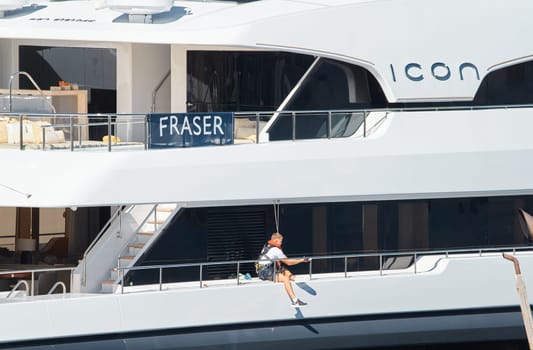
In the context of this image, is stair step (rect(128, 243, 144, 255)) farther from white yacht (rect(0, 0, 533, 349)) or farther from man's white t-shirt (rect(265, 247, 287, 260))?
man's white t-shirt (rect(265, 247, 287, 260))

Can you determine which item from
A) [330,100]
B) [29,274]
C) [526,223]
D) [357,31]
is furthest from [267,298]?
[526,223]

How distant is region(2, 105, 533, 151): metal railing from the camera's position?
566 inches

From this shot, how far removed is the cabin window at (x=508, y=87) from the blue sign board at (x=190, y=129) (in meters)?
3.22

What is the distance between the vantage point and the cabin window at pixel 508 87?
53.0 feet

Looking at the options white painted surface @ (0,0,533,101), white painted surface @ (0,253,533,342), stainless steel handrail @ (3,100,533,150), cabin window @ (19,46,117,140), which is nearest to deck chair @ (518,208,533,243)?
white painted surface @ (0,253,533,342)

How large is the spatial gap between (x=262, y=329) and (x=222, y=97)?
281cm

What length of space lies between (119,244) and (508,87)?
16.5 feet

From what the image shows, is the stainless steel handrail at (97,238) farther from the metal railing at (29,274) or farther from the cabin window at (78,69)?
the cabin window at (78,69)

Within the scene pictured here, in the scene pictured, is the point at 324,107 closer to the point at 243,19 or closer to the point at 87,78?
the point at 243,19

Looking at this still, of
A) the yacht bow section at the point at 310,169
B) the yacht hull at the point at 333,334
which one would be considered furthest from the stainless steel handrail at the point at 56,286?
the yacht bow section at the point at 310,169

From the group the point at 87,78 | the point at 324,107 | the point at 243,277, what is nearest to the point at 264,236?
the point at 243,277

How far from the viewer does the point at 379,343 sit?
1531cm

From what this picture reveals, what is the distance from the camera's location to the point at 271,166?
48.4ft

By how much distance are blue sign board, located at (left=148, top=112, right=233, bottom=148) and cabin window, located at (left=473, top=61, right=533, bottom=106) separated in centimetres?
322
